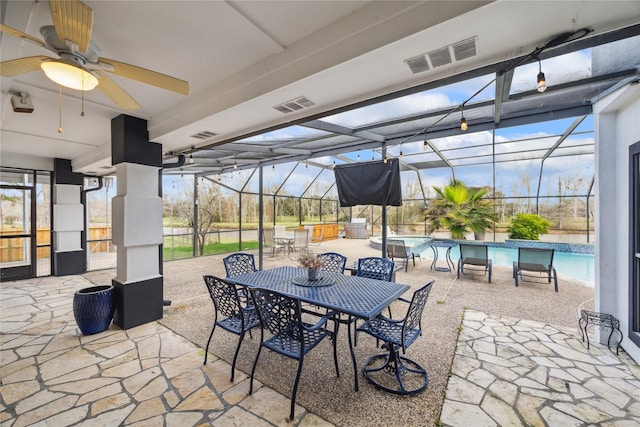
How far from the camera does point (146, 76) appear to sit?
1.76m

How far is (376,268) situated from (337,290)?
3.25ft

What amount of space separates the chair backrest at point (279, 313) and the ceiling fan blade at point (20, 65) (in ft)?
6.53

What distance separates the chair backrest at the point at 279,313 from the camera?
1985mm

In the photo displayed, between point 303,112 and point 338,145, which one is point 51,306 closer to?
point 303,112

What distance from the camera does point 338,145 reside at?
5.35m

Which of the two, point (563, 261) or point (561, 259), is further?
point (561, 259)

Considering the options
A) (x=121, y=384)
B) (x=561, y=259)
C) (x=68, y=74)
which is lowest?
(x=121, y=384)

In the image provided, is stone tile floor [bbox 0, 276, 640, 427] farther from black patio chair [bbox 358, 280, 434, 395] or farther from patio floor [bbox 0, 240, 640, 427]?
black patio chair [bbox 358, 280, 434, 395]

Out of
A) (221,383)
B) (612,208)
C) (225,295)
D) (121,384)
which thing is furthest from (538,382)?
(121,384)

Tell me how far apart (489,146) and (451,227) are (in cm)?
253

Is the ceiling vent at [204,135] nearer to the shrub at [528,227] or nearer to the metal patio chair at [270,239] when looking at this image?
the metal patio chair at [270,239]

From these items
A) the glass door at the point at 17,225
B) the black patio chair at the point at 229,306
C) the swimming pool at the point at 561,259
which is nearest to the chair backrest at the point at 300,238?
the swimming pool at the point at 561,259

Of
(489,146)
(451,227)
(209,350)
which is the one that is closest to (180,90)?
(209,350)

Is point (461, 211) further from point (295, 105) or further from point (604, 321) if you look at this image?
point (295, 105)
